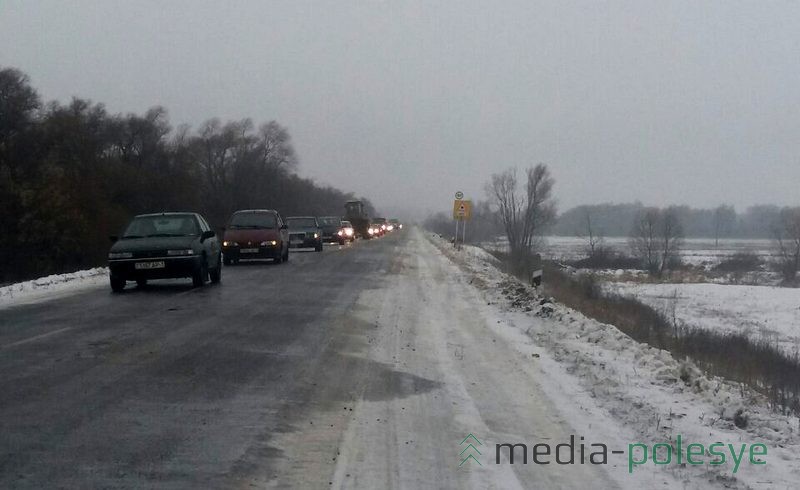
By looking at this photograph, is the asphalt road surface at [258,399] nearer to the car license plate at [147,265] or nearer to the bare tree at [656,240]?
Answer: the car license plate at [147,265]

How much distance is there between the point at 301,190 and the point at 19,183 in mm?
91191

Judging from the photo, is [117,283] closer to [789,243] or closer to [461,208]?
[461,208]

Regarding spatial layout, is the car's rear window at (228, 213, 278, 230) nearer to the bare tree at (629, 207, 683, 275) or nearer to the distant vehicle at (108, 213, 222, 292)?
the distant vehicle at (108, 213, 222, 292)

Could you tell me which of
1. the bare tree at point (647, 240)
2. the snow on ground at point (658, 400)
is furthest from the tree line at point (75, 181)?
the bare tree at point (647, 240)

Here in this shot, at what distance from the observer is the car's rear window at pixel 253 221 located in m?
29.1

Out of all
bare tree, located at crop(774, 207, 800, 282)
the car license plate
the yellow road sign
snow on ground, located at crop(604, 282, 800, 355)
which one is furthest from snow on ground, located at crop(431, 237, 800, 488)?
bare tree, located at crop(774, 207, 800, 282)

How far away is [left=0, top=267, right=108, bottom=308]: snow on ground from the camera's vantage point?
16250 millimetres

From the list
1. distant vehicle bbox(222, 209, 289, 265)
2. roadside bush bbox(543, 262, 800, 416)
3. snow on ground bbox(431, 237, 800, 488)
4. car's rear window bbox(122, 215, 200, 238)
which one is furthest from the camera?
distant vehicle bbox(222, 209, 289, 265)

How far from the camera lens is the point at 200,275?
18.2m

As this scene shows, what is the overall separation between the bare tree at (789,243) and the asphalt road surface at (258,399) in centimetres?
5975

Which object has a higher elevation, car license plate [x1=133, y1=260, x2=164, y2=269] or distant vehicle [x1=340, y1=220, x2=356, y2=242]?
distant vehicle [x1=340, y1=220, x2=356, y2=242]

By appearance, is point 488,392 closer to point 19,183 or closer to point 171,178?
point 19,183

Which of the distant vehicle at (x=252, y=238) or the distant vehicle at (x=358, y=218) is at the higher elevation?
the distant vehicle at (x=358, y=218)

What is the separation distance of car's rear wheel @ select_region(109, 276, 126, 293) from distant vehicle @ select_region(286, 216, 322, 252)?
24825 mm
